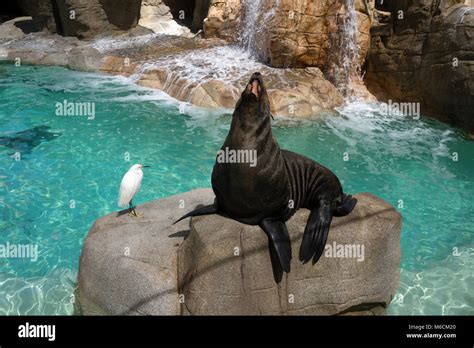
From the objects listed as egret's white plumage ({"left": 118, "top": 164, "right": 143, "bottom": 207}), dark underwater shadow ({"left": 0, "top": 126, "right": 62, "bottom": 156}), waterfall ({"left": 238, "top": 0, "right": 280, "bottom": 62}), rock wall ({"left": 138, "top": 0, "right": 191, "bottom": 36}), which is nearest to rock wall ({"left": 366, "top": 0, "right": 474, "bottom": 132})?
waterfall ({"left": 238, "top": 0, "right": 280, "bottom": 62})

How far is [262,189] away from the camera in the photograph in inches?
131

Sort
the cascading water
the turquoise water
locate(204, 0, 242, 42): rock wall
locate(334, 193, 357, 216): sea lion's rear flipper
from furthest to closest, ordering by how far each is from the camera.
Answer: locate(204, 0, 242, 42): rock wall
the cascading water
the turquoise water
locate(334, 193, 357, 216): sea lion's rear flipper

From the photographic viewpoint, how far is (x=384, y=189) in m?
6.54

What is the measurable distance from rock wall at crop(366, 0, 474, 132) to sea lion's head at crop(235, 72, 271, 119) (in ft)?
24.2

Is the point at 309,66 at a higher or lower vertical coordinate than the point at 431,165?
higher

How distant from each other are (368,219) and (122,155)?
471 cm

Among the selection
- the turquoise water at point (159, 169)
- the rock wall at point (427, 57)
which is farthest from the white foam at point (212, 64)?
the rock wall at point (427, 57)

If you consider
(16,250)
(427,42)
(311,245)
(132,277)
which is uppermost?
(427,42)

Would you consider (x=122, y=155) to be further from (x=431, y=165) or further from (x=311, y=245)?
(x=431, y=165)

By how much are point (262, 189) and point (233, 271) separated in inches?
25.2

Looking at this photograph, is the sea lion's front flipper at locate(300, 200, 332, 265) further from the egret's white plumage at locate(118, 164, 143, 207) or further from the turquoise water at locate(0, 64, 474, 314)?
the egret's white plumage at locate(118, 164, 143, 207)

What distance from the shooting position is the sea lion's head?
3123 millimetres

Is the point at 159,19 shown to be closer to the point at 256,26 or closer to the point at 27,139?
the point at 256,26

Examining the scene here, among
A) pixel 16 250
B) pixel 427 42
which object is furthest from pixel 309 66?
pixel 16 250
